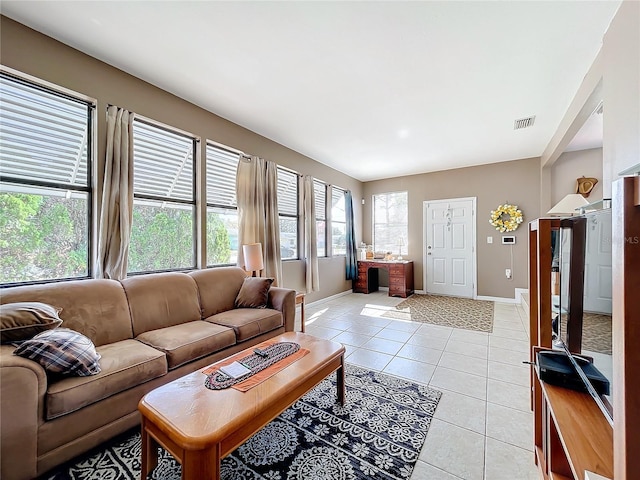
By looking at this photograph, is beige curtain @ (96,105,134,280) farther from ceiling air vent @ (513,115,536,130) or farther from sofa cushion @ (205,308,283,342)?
ceiling air vent @ (513,115,536,130)

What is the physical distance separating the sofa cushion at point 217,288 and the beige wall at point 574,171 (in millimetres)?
5285

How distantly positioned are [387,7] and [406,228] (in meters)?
4.84

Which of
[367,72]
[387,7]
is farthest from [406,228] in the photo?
A: [387,7]

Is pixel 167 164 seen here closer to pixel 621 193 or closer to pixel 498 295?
pixel 621 193

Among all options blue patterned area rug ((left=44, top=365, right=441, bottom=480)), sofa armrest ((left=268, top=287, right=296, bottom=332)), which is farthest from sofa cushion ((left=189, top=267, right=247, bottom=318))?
blue patterned area rug ((left=44, top=365, right=441, bottom=480))

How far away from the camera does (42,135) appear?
6.80 feet

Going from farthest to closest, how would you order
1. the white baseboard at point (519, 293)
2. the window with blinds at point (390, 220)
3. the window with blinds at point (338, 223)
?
the window with blinds at point (390, 220)
the window with blinds at point (338, 223)
the white baseboard at point (519, 293)

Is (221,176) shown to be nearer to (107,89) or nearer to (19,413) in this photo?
(107,89)

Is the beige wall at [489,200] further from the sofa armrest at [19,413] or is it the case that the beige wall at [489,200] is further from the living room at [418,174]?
the sofa armrest at [19,413]

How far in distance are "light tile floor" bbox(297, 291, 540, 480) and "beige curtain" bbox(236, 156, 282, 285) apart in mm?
1103

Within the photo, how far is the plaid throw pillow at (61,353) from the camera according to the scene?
135 centimetres

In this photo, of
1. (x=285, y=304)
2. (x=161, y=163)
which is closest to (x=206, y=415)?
(x=285, y=304)

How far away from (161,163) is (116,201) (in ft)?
2.18

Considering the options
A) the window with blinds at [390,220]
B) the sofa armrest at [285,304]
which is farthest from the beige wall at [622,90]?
the window with blinds at [390,220]
